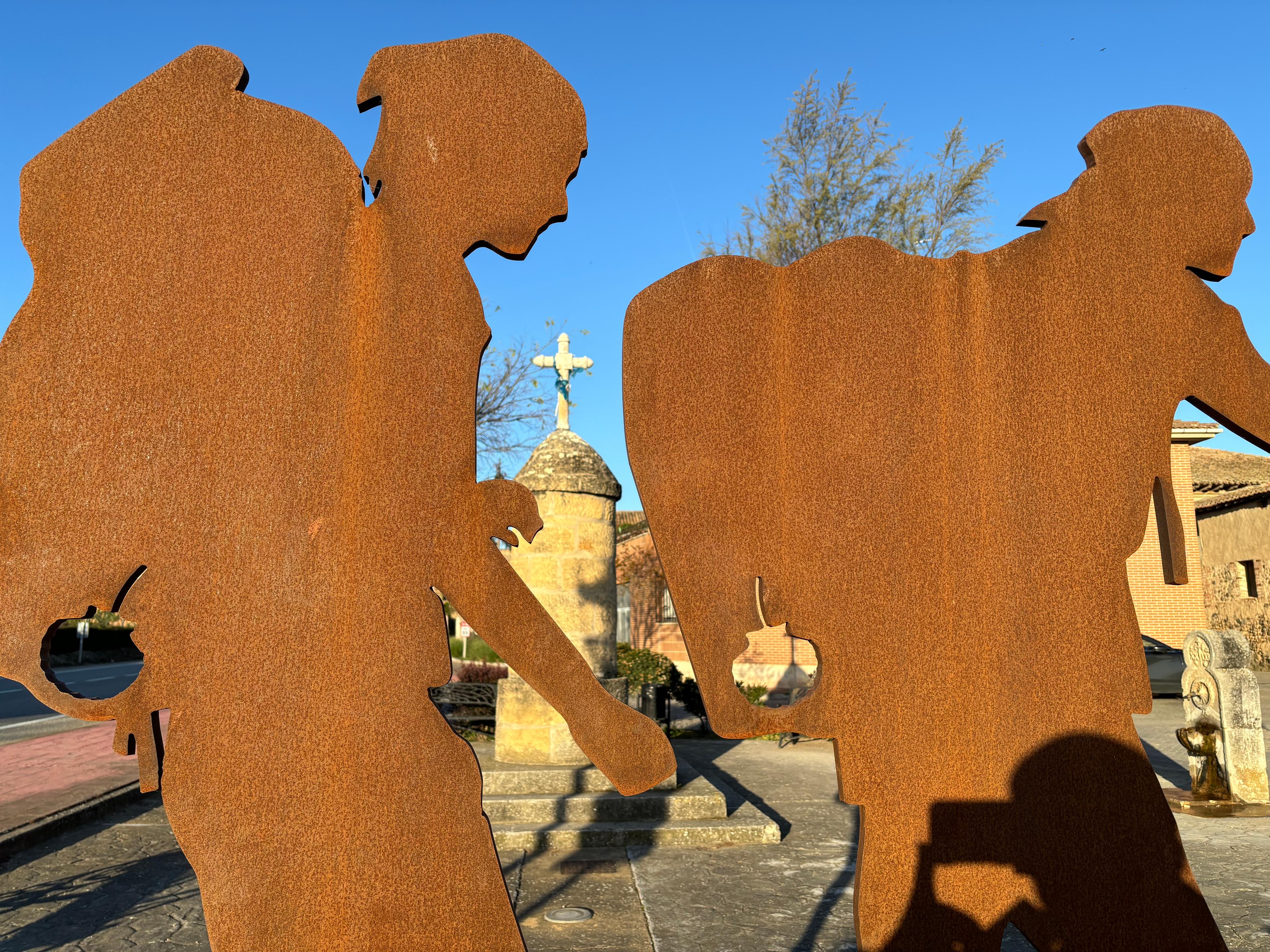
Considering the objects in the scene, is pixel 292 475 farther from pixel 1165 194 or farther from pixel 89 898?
pixel 89 898

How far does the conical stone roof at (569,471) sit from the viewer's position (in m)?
7.11

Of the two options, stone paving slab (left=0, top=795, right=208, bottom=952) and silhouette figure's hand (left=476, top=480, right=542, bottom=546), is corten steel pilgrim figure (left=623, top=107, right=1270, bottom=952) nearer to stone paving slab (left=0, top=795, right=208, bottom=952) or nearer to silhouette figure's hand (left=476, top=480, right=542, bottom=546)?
silhouette figure's hand (left=476, top=480, right=542, bottom=546)

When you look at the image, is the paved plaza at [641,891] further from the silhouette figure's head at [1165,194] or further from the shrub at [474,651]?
the shrub at [474,651]

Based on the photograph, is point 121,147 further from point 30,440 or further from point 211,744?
point 211,744

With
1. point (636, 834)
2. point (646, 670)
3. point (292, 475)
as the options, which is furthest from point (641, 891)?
point (646, 670)

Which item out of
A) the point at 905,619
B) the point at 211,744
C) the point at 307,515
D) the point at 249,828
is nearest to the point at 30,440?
the point at 307,515

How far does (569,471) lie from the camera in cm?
715

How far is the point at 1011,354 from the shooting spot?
7.84ft

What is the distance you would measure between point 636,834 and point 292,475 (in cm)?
461

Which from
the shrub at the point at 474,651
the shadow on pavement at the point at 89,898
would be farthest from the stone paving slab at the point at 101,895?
the shrub at the point at 474,651

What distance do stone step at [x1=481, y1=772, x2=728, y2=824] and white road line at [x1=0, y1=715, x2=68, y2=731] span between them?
869 centimetres

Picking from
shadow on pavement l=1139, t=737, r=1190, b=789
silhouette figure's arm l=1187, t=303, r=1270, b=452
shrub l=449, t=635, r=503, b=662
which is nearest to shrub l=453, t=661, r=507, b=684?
shrub l=449, t=635, r=503, b=662

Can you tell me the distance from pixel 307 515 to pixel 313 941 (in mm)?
1021

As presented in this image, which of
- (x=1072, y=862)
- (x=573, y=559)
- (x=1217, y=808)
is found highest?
(x=573, y=559)
